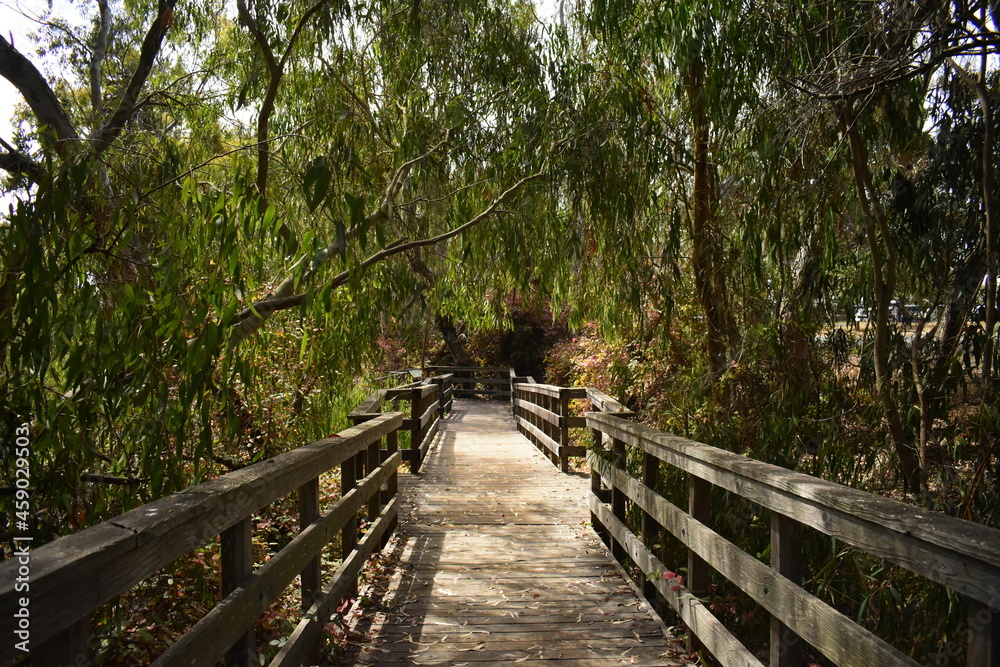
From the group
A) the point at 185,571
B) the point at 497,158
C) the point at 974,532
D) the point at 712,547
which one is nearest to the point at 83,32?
the point at 497,158

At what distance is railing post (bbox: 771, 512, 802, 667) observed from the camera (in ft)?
7.68

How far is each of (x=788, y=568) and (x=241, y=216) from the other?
87.7 inches

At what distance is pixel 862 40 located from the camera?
3.93 metres

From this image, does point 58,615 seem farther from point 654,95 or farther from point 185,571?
point 654,95

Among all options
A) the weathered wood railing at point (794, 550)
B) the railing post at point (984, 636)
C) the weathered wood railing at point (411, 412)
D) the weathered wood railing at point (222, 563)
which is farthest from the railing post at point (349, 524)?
the railing post at point (984, 636)

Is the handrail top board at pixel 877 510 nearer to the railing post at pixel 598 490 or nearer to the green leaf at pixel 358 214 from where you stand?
the green leaf at pixel 358 214

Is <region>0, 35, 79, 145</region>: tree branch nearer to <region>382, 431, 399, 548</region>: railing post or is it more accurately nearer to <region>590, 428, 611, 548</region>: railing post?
<region>382, 431, 399, 548</region>: railing post

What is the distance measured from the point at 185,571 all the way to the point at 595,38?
4.49 m

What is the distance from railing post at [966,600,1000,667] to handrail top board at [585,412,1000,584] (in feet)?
0.22

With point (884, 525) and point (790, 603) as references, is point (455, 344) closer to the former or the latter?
point (790, 603)

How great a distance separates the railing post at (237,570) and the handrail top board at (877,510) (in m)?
1.65

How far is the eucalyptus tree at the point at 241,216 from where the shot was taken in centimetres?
261

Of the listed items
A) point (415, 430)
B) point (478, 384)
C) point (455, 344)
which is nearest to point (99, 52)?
point (415, 430)

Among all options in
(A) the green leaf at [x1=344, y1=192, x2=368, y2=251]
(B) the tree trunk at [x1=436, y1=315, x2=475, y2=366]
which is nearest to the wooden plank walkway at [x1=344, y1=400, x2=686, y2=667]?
(A) the green leaf at [x1=344, y1=192, x2=368, y2=251]
